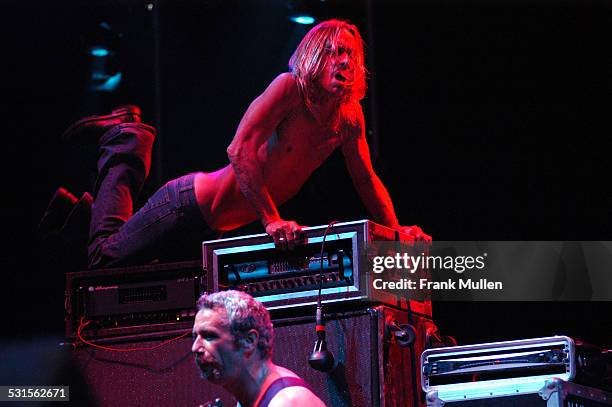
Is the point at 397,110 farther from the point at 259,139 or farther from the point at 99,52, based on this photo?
the point at 99,52

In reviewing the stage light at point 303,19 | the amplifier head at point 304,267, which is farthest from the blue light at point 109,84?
the amplifier head at point 304,267

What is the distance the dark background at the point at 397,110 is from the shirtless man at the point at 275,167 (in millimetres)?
1021

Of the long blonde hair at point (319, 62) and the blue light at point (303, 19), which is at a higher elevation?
the blue light at point (303, 19)

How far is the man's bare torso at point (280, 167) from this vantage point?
3.52m

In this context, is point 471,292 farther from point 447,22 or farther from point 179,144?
point 179,144

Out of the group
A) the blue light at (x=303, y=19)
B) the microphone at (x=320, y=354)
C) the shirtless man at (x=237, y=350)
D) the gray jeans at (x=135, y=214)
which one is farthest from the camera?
the blue light at (x=303, y=19)

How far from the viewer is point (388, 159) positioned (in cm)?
477

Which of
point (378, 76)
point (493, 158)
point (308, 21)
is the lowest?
point (493, 158)

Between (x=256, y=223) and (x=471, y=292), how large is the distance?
1239 mm

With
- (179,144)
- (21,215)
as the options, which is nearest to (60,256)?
(21,215)

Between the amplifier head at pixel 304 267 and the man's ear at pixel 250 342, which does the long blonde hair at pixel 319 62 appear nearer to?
the amplifier head at pixel 304 267

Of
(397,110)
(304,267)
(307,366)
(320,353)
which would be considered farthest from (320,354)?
(397,110)

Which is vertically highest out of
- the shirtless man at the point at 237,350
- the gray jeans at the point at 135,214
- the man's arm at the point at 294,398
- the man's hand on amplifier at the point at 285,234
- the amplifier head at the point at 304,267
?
the gray jeans at the point at 135,214
